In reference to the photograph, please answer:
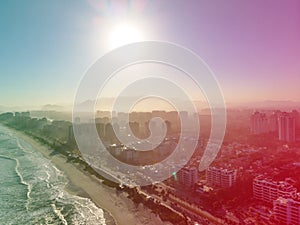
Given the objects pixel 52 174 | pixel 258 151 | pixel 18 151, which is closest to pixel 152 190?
pixel 52 174

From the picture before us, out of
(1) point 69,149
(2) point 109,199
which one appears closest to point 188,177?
(2) point 109,199

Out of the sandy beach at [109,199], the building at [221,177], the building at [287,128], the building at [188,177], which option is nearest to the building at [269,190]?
the building at [221,177]

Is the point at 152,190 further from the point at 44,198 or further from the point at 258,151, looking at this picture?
the point at 258,151

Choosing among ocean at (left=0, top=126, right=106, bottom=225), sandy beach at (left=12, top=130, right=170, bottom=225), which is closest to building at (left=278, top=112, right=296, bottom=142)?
sandy beach at (left=12, top=130, right=170, bottom=225)

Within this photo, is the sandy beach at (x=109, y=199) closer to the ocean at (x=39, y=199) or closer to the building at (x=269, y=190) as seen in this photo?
the ocean at (x=39, y=199)

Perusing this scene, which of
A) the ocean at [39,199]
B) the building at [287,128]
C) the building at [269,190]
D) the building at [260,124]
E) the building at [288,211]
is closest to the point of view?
the building at [288,211]

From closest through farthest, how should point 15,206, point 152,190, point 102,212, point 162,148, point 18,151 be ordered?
point 102,212 → point 15,206 → point 152,190 → point 162,148 → point 18,151

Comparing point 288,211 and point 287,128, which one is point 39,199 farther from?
point 287,128
